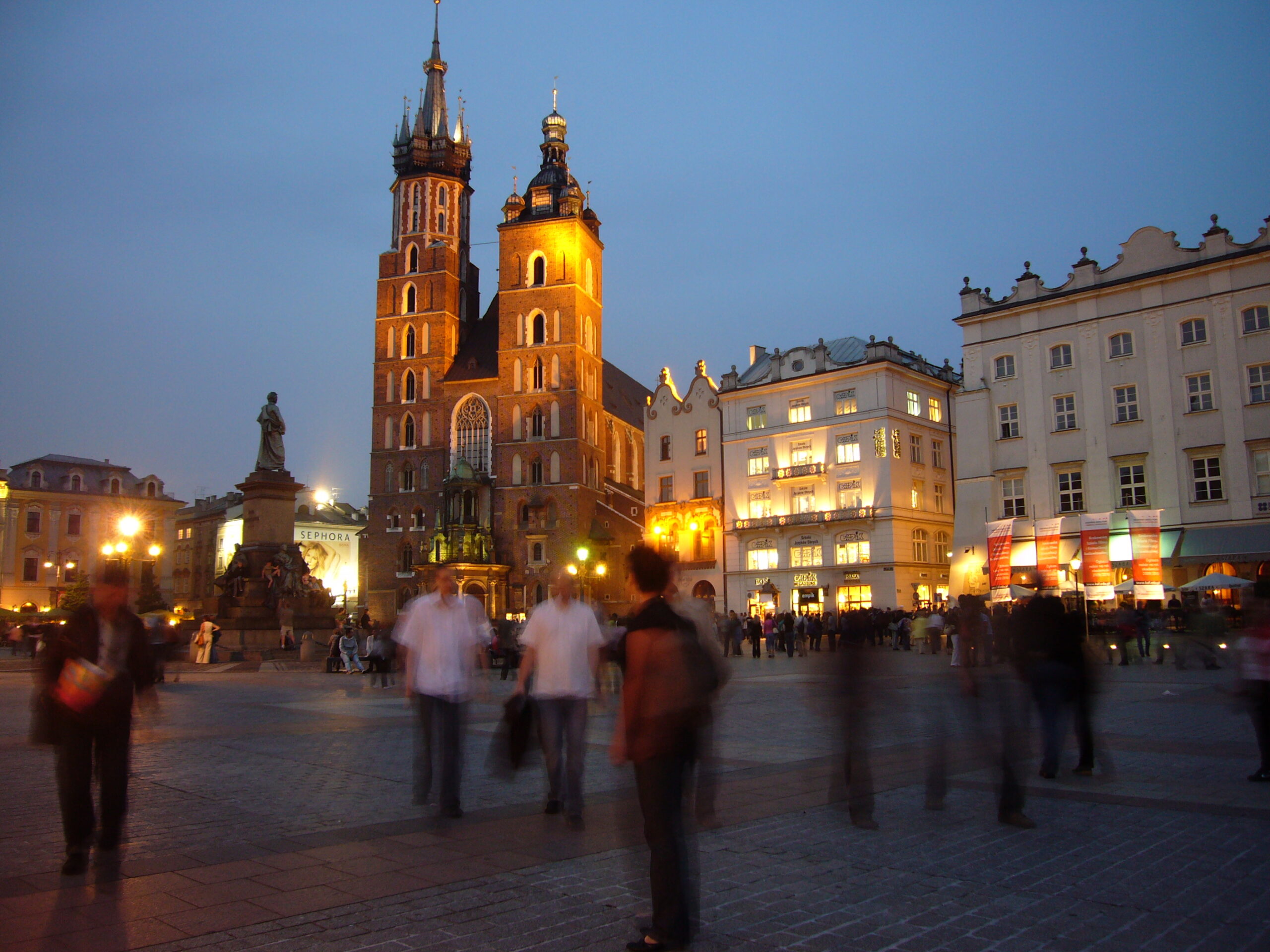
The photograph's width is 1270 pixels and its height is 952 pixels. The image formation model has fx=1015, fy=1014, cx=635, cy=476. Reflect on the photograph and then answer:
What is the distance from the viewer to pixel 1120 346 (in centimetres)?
3834

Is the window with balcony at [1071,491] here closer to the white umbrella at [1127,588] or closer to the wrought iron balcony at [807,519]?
the white umbrella at [1127,588]

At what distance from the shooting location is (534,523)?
6638 cm

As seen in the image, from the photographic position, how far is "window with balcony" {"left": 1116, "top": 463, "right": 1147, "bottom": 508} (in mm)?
37188

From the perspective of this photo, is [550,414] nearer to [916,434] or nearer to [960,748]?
[916,434]

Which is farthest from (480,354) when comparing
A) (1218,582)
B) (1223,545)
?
(1218,582)

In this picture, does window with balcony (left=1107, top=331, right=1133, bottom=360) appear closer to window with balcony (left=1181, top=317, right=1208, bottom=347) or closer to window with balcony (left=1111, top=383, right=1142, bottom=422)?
window with balcony (left=1111, top=383, right=1142, bottom=422)

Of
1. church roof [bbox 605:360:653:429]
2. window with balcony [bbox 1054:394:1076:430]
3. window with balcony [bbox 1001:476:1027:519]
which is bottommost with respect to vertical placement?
window with balcony [bbox 1001:476:1027:519]

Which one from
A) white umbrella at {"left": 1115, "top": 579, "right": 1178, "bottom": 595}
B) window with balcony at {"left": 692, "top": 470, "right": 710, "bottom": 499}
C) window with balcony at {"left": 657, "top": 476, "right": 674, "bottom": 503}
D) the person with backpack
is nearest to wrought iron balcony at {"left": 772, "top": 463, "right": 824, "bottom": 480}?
window with balcony at {"left": 692, "top": 470, "right": 710, "bottom": 499}

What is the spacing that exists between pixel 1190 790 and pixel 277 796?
7093 mm

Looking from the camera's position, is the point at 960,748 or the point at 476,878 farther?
the point at 960,748

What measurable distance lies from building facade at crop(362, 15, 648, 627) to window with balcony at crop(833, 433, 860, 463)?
63.0 feet

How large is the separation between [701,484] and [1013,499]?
1824 centimetres

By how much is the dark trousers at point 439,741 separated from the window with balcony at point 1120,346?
37.0m

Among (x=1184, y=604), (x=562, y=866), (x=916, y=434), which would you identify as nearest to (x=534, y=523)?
(x=916, y=434)
